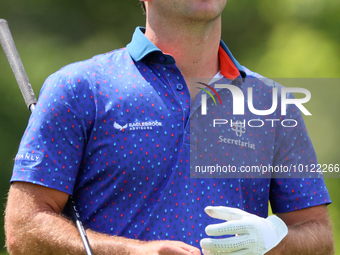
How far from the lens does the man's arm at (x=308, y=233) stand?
5.42 feet

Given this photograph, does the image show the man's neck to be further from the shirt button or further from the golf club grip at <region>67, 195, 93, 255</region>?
the golf club grip at <region>67, 195, 93, 255</region>

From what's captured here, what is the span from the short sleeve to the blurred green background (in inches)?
122

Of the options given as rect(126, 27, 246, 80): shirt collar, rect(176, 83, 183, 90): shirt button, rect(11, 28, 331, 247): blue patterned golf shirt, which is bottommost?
rect(11, 28, 331, 247): blue patterned golf shirt

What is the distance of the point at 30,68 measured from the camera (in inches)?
191

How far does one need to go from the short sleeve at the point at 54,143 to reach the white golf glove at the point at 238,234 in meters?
0.45

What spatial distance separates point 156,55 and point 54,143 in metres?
0.49

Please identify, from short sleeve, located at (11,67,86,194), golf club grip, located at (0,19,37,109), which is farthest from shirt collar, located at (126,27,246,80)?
golf club grip, located at (0,19,37,109)

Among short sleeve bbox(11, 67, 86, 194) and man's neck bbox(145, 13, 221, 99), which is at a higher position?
man's neck bbox(145, 13, 221, 99)

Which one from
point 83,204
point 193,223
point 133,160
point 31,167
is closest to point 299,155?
point 193,223

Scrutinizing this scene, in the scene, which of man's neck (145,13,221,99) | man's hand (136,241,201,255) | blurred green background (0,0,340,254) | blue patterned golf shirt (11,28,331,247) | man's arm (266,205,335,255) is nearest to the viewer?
man's hand (136,241,201,255)

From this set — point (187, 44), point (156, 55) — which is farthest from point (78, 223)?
point (187, 44)

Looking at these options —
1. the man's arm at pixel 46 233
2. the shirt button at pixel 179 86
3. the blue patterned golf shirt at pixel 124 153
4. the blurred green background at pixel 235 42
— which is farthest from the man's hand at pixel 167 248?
the blurred green background at pixel 235 42

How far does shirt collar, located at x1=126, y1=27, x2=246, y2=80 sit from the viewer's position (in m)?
1.69

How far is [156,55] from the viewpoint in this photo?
1715 millimetres
